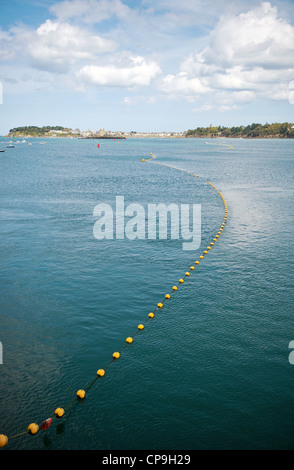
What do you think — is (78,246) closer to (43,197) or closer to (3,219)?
(3,219)

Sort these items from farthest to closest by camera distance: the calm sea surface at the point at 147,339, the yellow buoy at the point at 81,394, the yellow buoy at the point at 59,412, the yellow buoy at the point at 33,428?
1. the yellow buoy at the point at 81,394
2. the yellow buoy at the point at 59,412
3. the calm sea surface at the point at 147,339
4. the yellow buoy at the point at 33,428

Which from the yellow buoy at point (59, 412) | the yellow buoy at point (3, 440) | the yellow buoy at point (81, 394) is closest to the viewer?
the yellow buoy at point (3, 440)

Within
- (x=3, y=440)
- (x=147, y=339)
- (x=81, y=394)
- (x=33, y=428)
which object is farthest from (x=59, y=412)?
(x=147, y=339)

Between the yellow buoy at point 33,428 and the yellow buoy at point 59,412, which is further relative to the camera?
the yellow buoy at point 59,412

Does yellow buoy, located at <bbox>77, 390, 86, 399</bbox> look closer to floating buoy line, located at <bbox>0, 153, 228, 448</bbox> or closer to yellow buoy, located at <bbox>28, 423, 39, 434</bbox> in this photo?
floating buoy line, located at <bbox>0, 153, 228, 448</bbox>

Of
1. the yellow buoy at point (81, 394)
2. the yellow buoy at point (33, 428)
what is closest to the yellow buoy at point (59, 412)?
the yellow buoy at point (33, 428)

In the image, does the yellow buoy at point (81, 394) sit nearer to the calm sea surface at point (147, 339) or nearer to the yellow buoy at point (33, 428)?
the calm sea surface at point (147, 339)

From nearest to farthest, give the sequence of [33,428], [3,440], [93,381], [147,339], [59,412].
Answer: [3,440] < [33,428] < [59,412] < [93,381] < [147,339]

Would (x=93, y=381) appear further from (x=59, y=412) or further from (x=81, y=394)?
(x=59, y=412)

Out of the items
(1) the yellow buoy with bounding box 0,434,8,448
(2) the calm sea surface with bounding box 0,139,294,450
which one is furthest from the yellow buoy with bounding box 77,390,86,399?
(1) the yellow buoy with bounding box 0,434,8,448
